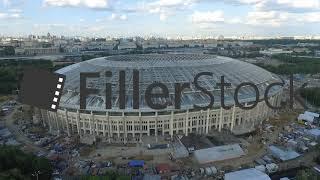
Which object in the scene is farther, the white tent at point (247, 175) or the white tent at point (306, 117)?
the white tent at point (306, 117)

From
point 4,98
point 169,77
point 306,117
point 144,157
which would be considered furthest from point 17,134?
point 306,117

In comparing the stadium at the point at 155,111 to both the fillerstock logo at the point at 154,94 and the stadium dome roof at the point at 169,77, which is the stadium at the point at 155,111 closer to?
the stadium dome roof at the point at 169,77

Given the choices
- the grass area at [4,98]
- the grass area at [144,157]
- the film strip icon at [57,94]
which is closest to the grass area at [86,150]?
the grass area at [144,157]

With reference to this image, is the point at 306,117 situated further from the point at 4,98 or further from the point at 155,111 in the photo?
the point at 4,98

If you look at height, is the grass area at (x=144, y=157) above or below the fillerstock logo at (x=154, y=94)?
below

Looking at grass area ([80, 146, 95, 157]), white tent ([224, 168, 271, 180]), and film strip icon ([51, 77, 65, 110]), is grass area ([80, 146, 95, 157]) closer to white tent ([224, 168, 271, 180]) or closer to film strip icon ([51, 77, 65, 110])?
film strip icon ([51, 77, 65, 110])

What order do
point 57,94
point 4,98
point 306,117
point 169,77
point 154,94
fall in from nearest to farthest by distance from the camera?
Answer: point 57,94, point 154,94, point 169,77, point 306,117, point 4,98

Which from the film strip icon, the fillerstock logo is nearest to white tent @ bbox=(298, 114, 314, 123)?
the fillerstock logo

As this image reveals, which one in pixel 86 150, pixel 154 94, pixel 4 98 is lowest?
pixel 86 150
